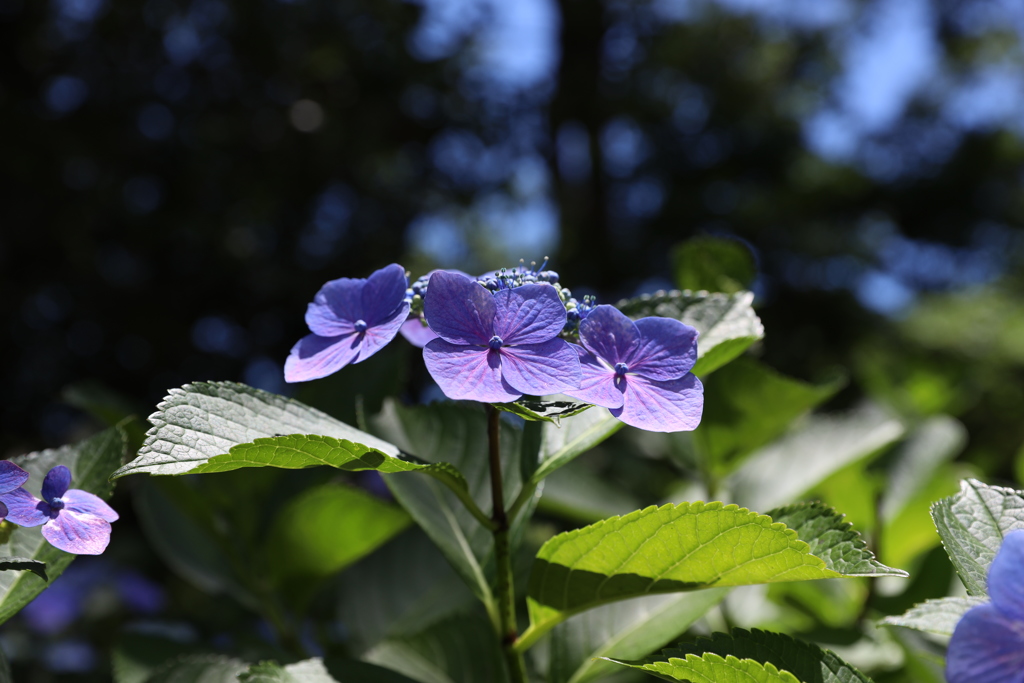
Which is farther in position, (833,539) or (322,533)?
(322,533)

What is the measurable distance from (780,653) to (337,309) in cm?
42

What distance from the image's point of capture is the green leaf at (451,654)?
2.36 ft

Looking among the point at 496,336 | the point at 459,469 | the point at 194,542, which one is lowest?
the point at 194,542

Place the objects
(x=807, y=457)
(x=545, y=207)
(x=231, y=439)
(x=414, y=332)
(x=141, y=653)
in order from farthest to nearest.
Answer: (x=545, y=207) → (x=807, y=457) → (x=141, y=653) → (x=414, y=332) → (x=231, y=439)

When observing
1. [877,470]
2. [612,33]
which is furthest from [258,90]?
[877,470]

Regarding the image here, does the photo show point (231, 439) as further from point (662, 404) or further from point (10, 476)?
point (662, 404)

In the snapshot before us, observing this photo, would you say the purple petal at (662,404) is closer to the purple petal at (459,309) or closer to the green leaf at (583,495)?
the purple petal at (459,309)

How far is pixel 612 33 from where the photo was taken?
5.42 m

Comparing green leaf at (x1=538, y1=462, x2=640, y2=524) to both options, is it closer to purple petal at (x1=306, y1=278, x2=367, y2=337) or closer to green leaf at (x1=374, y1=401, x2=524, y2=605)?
green leaf at (x1=374, y1=401, x2=524, y2=605)

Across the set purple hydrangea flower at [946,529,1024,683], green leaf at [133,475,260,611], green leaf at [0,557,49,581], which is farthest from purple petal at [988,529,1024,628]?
green leaf at [133,475,260,611]

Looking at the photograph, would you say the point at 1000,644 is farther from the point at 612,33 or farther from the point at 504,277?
the point at 612,33

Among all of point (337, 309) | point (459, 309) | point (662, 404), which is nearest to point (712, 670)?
point (662, 404)

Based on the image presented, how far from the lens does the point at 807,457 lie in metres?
1.10

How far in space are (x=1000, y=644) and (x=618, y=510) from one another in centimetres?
68
